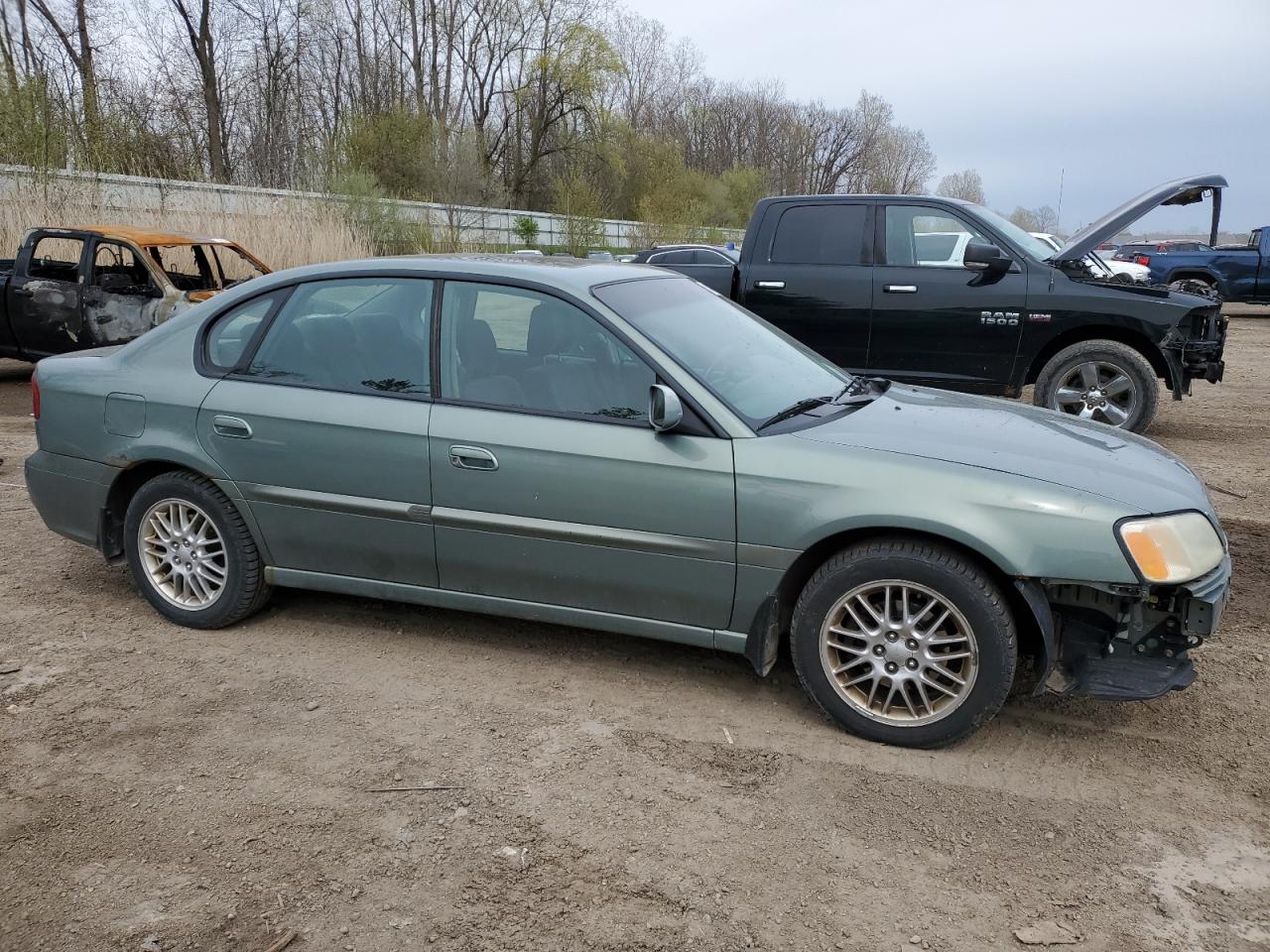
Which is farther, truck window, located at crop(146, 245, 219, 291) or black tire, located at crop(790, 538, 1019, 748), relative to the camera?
truck window, located at crop(146, 245, 219, 291)

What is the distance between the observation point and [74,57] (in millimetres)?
35156

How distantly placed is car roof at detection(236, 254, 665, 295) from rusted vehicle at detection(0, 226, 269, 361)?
22.5ft

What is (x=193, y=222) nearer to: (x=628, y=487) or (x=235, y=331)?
(x=235, y=331)

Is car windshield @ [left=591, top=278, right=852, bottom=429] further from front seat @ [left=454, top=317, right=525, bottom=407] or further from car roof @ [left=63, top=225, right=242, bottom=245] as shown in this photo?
car roof @ [left=63, top=225, right=242, bottom=245]

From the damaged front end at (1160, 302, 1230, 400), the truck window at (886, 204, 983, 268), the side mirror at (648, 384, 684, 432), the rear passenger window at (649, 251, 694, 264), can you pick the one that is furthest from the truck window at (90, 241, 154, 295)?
the rear passenger window at (649, 251, 694, 264)

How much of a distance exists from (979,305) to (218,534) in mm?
6177

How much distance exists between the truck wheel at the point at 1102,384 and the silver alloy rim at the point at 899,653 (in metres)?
5.42

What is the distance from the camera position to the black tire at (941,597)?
3289 mm

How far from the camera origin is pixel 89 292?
10.5 metres

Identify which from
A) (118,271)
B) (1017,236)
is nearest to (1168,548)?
(1017,236)

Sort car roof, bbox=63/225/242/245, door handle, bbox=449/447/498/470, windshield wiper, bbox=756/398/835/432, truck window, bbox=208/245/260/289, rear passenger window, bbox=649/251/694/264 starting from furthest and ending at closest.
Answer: rear passenger window, bbox=649/251/694/264 < truck window, bbox=208/245/260/289 < car roof, bbox=63/225/242/245 < door handle, bbox=449/447/498/470 < windshield wiper, bbox=756/398/835/432

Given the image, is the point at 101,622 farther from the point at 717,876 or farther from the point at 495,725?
the point at 717,876

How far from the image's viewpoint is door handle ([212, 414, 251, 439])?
4227 mm

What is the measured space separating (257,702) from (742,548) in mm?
1866
